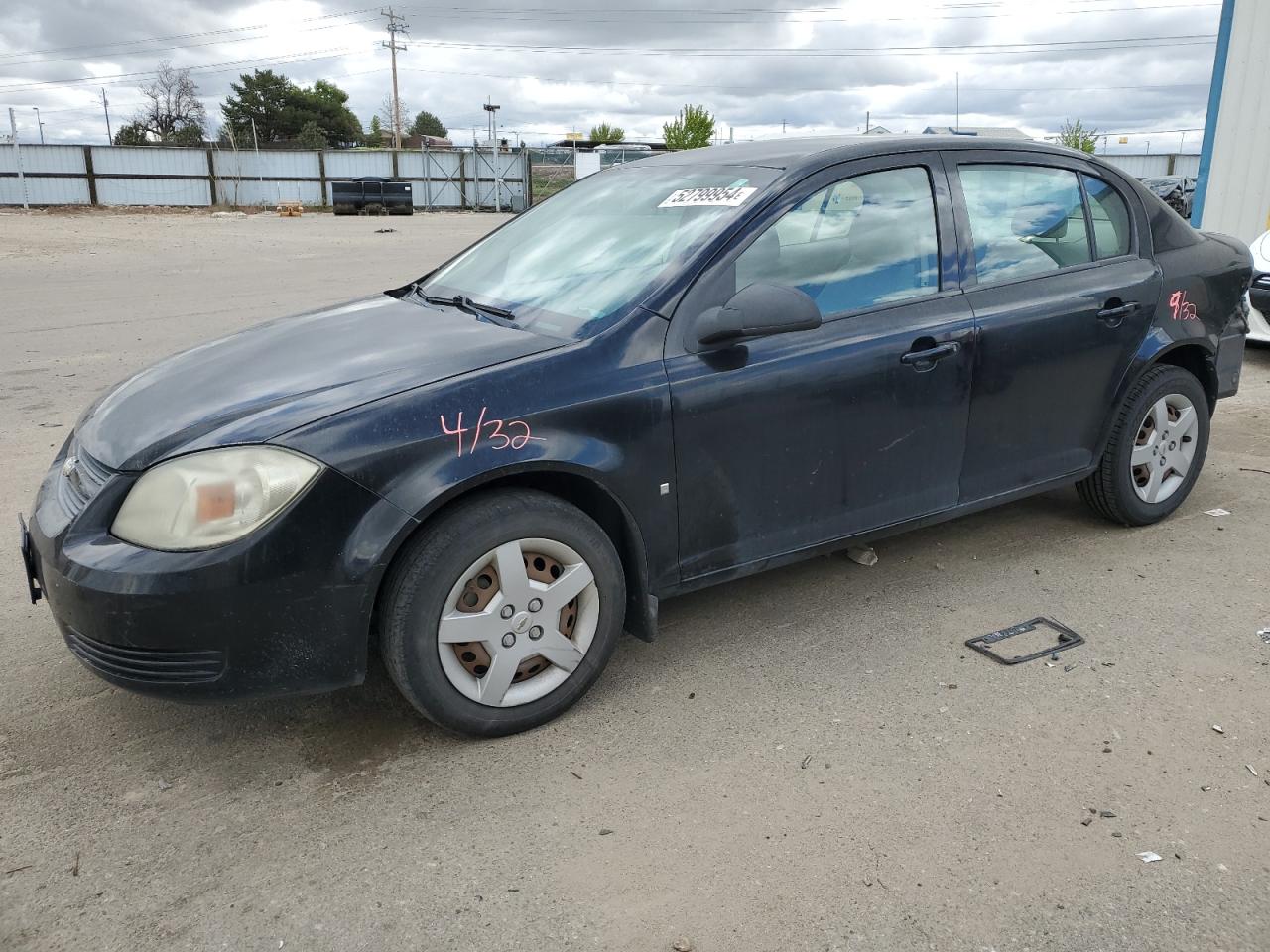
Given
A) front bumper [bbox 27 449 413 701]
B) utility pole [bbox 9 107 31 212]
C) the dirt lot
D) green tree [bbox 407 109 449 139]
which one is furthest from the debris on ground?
green tree [bbox 407 109 449 139]

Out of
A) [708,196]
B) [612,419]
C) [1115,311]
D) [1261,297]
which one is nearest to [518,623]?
[612,419]

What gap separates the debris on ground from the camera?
173 inches

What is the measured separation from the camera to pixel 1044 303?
398 cm

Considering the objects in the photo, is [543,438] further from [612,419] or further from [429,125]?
[429,125]

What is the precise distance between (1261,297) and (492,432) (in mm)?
7683

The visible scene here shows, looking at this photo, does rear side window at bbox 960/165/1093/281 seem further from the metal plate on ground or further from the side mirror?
the metal plate on ground

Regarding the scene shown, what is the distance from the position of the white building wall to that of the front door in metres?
8.32

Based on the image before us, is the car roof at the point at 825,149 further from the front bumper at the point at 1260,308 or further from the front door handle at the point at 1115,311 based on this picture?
the front bumper at the point at 1260,308

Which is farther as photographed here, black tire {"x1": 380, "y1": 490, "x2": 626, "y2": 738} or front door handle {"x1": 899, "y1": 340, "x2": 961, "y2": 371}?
front door handle {"x1": 899, "y1": 340, "x2": 961, "y2": 371}

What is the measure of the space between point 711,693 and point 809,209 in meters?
1.62

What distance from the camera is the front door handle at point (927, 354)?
3602mm

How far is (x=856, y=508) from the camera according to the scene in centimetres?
364

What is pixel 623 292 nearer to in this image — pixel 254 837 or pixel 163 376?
pixel 163 376

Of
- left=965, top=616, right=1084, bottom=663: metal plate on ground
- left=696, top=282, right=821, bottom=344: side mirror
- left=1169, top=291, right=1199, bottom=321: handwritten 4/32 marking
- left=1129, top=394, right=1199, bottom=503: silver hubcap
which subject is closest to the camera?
left=696, top=282, right=821, bottom=344: side mirror
